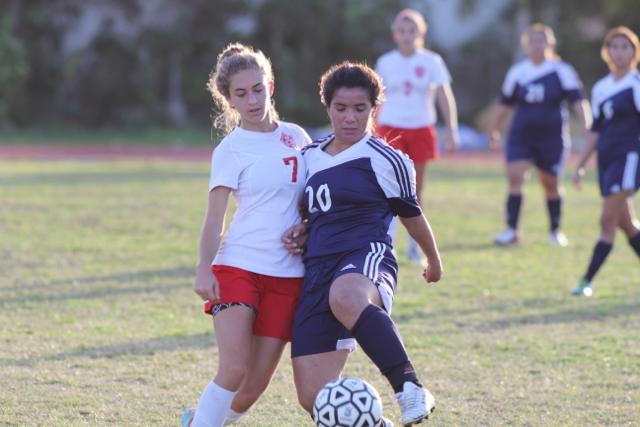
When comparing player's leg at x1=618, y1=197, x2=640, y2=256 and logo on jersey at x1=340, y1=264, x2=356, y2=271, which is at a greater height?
logo on jersey at x1=340, y1=264, x2=356, y2=271

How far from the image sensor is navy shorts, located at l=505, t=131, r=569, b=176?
10812 mm

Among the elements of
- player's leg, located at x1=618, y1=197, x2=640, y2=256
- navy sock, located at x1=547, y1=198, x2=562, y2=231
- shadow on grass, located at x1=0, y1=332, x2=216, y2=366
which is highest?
player's leg, located at x1=618, y1=197, x2=640, y2=256

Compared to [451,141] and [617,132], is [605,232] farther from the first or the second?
[451,141]

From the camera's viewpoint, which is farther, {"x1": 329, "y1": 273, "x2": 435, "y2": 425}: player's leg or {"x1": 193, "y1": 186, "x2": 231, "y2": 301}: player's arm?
{"x1": 193, "y1": 186, "x2": 231, "y2": 301}: player's arm

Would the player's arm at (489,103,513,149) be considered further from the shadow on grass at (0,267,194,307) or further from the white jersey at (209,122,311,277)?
the white jersey at (209,122,311,277)

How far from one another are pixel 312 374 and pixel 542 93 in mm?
7269

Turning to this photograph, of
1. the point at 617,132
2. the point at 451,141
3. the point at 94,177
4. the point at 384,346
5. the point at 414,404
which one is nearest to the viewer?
the point at 414,404

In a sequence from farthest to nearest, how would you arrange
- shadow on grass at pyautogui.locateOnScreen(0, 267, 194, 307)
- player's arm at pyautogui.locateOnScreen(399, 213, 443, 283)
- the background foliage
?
the background foliage → shadow on grass at pyautogui.locateOnScreen(0, 267, 194, 307) → player's arm at pyautogui.locateOnScreen(399, 213, 443, 283)

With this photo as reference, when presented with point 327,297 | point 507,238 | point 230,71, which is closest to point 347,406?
point 327,297

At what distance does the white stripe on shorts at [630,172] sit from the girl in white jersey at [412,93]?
209cm

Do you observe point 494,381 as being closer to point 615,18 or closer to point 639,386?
point 639,386

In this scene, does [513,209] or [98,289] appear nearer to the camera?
[98,289]

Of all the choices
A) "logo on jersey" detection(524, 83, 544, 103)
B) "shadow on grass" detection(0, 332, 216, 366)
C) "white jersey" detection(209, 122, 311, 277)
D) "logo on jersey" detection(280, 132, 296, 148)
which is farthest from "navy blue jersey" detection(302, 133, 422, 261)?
"logo on jersey" detection(524, 83, 544, 103)

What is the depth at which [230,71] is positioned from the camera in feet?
14.0
